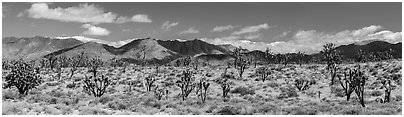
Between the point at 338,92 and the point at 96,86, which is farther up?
the point at 96,86

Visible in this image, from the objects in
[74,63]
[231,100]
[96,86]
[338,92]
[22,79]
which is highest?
[74,63]

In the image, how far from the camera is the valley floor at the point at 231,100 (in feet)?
76.6

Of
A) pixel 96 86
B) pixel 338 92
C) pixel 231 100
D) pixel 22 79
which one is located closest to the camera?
pixel 231 100

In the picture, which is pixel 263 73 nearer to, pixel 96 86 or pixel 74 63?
pixel 96 86

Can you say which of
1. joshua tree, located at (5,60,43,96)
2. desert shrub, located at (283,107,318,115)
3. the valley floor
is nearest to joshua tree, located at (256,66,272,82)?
the valley floor

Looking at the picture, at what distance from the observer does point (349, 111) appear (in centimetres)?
2327

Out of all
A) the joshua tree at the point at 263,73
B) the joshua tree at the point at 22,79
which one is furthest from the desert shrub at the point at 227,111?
the joshua tree at the point at 263,73

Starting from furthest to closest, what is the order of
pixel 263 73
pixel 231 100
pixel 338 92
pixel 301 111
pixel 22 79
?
1. pixel 263 73
2. pixel 338 92
3. pixel 22 79
4. pixel 231 100
5. pixel 301 111

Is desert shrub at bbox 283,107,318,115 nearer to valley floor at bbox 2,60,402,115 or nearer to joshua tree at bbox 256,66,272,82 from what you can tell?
valley floor at bbox 2,60,402,115

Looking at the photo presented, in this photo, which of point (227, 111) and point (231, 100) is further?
point (231, 100)

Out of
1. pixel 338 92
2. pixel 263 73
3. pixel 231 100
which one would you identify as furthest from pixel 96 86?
pixel 263 73

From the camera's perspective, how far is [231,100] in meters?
33.3

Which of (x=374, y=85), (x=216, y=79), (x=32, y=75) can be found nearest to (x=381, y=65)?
(x=374, y=85)

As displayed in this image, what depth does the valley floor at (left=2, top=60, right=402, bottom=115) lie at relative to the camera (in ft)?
76.6
